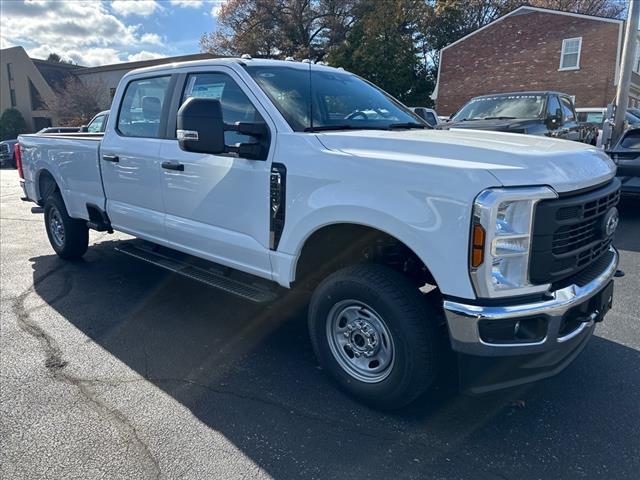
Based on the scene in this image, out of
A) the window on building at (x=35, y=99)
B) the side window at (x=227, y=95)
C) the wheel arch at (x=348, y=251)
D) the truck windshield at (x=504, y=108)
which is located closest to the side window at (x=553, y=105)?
the truck windshield at (x=504, y=108)

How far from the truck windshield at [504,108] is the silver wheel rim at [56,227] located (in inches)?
290

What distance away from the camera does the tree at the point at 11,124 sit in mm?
40875

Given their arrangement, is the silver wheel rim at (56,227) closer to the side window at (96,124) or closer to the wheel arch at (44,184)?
the wheel arch at (44,184)

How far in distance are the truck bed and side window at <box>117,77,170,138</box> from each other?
0.47 metres

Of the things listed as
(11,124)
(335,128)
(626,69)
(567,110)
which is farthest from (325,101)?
(11,124)

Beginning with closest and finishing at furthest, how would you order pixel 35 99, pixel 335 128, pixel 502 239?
pixel 502 239
pixel 335 128
pixel 35 99

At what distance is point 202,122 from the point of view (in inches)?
120

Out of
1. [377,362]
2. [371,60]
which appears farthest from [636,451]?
[371,60]

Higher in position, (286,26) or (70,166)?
(286,26)

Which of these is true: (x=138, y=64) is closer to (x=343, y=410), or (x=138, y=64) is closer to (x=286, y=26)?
(x=286, y=26)

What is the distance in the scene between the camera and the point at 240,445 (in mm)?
2660

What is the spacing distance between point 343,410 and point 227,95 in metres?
2.35

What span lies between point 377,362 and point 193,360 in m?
1.43

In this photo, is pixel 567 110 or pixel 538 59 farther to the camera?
pixel 538 59
